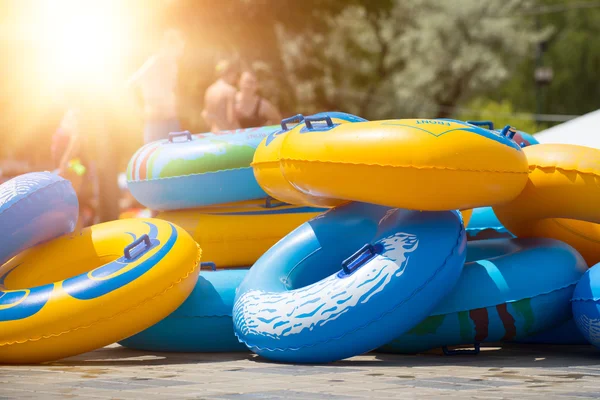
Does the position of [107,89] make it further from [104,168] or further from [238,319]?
[238,319]

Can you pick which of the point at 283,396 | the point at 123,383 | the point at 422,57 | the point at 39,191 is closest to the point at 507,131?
the point at 283,396

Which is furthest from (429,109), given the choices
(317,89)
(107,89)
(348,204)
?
(348,204)

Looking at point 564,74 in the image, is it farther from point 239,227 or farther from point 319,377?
point 319,377

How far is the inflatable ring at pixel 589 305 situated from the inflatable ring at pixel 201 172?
2372mm

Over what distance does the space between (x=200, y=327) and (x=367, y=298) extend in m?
1.18

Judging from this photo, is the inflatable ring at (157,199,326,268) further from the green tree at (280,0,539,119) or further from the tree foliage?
the green tree at (280,0,539,119)

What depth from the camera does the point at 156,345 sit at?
5320mm

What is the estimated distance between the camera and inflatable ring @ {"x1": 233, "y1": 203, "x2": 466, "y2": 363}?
4.47m

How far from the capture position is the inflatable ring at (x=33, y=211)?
5.19 m

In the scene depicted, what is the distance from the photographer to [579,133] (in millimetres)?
8203

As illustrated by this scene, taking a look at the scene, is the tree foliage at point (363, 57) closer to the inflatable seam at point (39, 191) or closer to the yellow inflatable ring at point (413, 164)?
the inflatable seam at point (39, 191)

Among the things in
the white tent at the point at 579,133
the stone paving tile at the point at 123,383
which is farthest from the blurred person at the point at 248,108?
the stone paving tile at the point at 123,383

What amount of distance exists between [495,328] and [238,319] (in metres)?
1.30

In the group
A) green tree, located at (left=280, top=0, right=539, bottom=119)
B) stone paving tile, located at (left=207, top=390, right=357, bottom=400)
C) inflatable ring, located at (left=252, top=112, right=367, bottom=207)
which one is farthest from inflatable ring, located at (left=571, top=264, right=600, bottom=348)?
green tree, located at (left=280, top=0, right=539, bottom=119)
